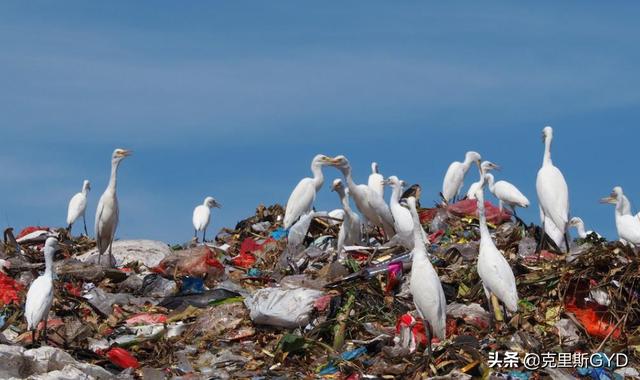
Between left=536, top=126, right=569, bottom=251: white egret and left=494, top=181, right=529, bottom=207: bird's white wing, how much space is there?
120 cm

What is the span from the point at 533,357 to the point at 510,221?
663cm

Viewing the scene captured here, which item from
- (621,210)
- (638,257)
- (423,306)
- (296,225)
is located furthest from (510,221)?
(423,306)

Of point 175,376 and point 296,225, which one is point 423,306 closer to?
point 175,376

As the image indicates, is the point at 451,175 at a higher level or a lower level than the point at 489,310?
higher

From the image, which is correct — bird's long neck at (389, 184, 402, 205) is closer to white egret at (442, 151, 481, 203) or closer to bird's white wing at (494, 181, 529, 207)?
bird's white wing at (494, 181, 529, 207)

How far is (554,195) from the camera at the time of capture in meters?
15.1

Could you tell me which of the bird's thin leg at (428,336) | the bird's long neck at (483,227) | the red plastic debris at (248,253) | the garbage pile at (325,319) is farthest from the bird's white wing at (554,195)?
the bird's thin leg at (428,336)

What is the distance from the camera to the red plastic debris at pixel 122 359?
35.4ft

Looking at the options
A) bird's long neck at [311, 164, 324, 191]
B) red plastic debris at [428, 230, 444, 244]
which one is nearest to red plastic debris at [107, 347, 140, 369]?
red plastic debris at [428, 230, 444, 244]

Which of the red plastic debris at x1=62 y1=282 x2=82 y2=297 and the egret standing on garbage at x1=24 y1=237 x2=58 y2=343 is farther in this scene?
the red plastic debris at x1=62 y1=282 x2=82 y2=297

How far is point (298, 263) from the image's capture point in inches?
555

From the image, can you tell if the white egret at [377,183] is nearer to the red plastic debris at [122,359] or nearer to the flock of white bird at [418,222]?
the flock of white bird at [418,222]

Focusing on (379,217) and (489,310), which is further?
(379,217)

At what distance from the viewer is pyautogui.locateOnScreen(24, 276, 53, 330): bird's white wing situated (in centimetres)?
1084
